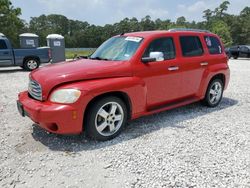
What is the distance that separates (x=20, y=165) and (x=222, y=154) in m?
2.81

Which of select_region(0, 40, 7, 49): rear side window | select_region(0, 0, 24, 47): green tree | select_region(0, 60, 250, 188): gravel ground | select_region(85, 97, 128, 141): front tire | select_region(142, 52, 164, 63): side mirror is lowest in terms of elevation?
select_region(0, 60, 250, 188): gravel ground

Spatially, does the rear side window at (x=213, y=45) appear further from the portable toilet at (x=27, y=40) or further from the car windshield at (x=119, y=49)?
the portable toilet at (x=27, y=40)

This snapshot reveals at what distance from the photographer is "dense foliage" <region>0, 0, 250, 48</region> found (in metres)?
30.7

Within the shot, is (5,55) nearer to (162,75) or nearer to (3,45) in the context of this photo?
(3,45)

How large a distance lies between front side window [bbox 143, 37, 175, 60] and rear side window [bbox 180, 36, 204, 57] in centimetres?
30

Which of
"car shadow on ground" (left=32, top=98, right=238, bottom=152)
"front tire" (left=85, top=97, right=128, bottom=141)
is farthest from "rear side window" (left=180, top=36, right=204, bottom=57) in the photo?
"front tire" (left=85, top=97, right=128, bottom=141)

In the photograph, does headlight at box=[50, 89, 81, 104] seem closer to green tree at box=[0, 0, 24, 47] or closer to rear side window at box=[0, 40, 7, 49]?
rear side window at box=[0, 40, 7, 49]

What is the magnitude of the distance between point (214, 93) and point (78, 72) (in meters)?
3.57

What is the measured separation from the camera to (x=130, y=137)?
439 centimetres

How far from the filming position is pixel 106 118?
13.8 ft

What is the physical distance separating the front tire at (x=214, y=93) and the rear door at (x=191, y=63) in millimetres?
532

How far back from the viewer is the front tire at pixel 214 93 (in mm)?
6062

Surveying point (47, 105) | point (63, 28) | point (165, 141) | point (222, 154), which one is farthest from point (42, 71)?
point (63, 28)

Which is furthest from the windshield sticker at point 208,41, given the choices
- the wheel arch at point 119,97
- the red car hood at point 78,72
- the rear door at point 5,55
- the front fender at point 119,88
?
the rear door at point 5,55
